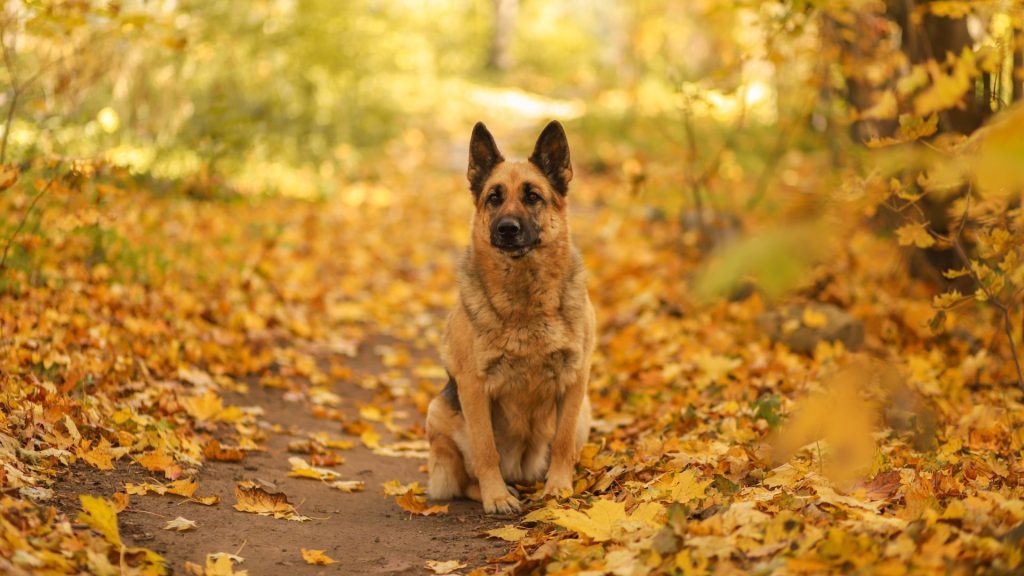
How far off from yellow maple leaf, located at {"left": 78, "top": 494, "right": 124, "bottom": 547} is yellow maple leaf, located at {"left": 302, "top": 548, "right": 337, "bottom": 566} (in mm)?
866

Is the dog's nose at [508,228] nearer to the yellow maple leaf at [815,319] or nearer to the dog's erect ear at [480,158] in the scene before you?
the dog's erect ear at [480,158]

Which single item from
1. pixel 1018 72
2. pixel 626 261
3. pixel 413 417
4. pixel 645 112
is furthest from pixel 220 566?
pixel 645 112

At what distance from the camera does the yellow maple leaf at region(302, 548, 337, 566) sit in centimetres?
429

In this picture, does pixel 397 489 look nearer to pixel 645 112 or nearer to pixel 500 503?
pixel 500 503

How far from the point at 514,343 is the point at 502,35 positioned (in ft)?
123

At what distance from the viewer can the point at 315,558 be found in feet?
14.1

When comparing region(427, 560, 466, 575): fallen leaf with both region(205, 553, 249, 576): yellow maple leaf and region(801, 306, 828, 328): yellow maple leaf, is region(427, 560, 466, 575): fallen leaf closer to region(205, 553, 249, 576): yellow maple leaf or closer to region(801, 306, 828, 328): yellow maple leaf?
region(205, 553, 249, 576): yellow maple leaf

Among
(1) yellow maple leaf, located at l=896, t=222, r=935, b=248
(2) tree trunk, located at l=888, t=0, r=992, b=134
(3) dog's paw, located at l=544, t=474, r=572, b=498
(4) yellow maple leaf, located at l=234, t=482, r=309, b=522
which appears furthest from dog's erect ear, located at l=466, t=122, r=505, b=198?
(2) tree trunk, located at l=888, t=0, r=992, b=134

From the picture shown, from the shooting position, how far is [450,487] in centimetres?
566

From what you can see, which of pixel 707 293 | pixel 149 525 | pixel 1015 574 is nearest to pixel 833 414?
pixel 1015 574

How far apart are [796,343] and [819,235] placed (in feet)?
21.0

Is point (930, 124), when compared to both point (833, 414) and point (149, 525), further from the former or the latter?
point (149, 525)

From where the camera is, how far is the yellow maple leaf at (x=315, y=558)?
14.1ft

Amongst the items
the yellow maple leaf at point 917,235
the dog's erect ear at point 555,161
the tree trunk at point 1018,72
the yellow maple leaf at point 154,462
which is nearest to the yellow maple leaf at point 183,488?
the yellow maple leaf at point 154,462
